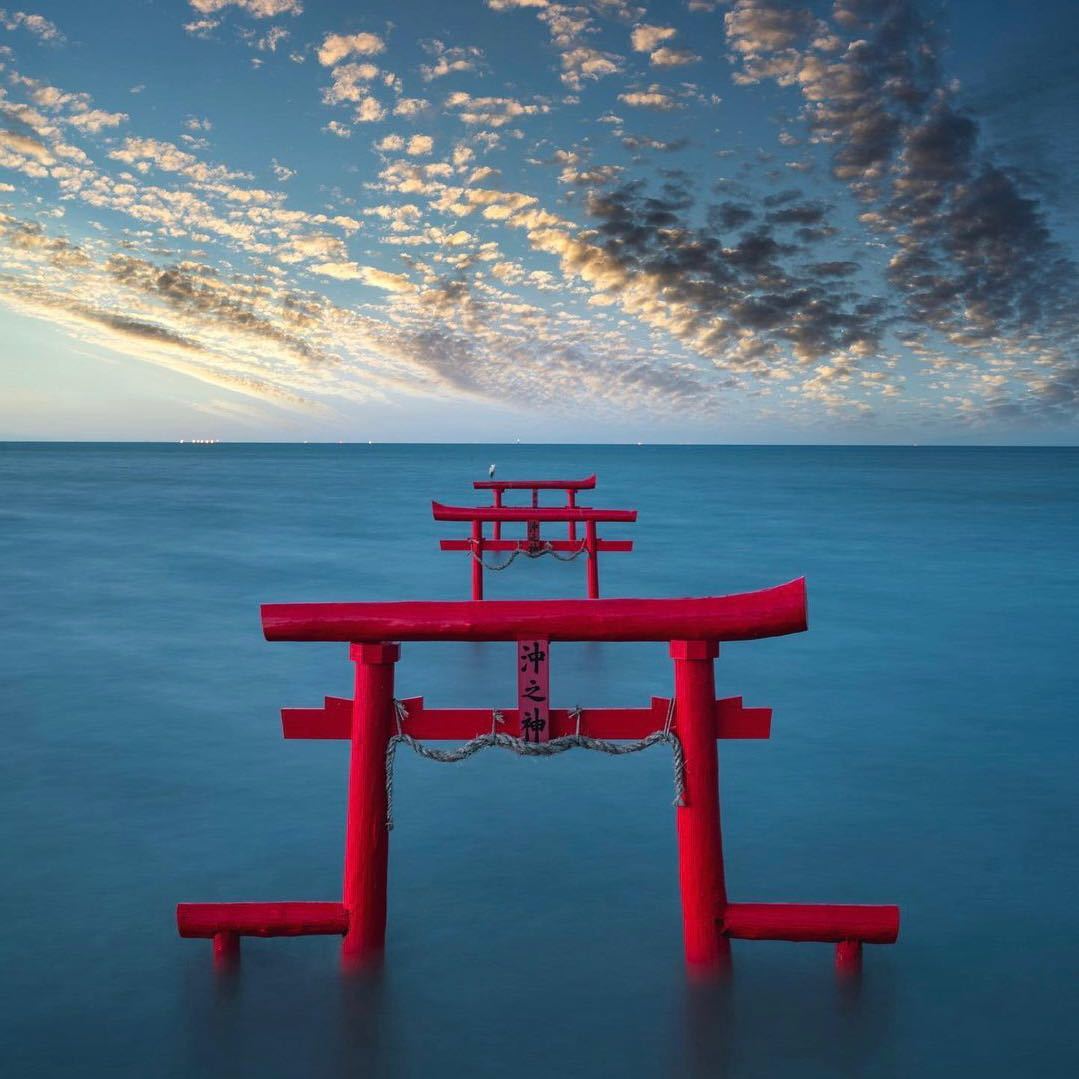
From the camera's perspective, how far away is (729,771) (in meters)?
6.74

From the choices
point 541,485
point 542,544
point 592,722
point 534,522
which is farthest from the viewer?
point 541,485

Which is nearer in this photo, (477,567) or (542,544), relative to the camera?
(477,567)

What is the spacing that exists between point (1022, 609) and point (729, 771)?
377 inches

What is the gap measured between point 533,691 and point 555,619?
31 cm

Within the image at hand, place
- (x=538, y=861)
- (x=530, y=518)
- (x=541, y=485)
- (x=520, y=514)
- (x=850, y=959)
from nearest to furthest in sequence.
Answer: (x=850, y=959), (x=538, y=861), (x=520, y=514), (x=530, y=518), (x=541, y=485)

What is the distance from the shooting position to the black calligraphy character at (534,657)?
3.73m

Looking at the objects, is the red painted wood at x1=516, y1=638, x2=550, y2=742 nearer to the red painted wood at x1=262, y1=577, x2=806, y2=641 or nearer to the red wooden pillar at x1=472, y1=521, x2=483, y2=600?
the red painted wood at x1=262, y1=577, x2=806, y2=641

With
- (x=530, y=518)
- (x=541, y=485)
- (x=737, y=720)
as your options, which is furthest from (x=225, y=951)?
(x=541, y=485)

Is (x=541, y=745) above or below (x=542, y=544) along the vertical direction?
below

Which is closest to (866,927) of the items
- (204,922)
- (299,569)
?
(204,922)

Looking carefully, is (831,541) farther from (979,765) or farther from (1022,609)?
(979,765)

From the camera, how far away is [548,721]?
12.4 feet

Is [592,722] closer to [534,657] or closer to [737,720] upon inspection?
[534,657]

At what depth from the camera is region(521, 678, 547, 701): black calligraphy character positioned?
375 centimetres
